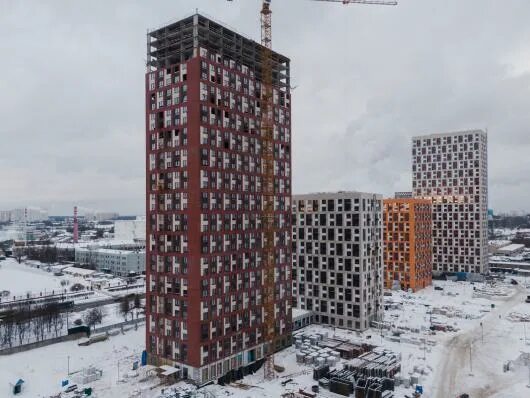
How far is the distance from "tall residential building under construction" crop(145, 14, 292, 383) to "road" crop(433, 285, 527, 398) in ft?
134

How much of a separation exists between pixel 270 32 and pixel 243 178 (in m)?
38.3

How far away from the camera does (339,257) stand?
131m

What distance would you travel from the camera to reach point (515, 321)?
136 m

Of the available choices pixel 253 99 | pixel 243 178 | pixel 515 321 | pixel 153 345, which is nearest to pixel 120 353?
pixel 153 345

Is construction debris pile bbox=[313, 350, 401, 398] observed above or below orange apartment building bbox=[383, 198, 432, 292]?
below

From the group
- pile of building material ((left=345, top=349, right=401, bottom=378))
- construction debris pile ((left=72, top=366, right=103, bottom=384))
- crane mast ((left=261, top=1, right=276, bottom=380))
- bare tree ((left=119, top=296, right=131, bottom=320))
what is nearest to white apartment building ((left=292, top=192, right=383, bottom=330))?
pile of building material ((left=345, top=349, right=401, bottom=378))

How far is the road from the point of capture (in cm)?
8294

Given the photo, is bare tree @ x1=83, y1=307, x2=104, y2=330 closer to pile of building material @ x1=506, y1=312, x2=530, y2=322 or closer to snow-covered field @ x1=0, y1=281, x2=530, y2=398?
snow-covered field @ x1=0, y1=281, x2=530, y2=398

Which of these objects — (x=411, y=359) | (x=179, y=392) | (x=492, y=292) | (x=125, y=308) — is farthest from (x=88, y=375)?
(x=492, y=292)

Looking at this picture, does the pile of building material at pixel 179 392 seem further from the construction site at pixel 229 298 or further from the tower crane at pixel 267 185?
the tower crane at pixel 267 185

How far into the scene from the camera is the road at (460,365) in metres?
82.9

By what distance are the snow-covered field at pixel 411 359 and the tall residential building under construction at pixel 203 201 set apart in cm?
936

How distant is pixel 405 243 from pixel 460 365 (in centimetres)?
9381

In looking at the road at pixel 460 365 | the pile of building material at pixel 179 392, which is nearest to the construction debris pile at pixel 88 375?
the pile of building material at pixel 179 392
